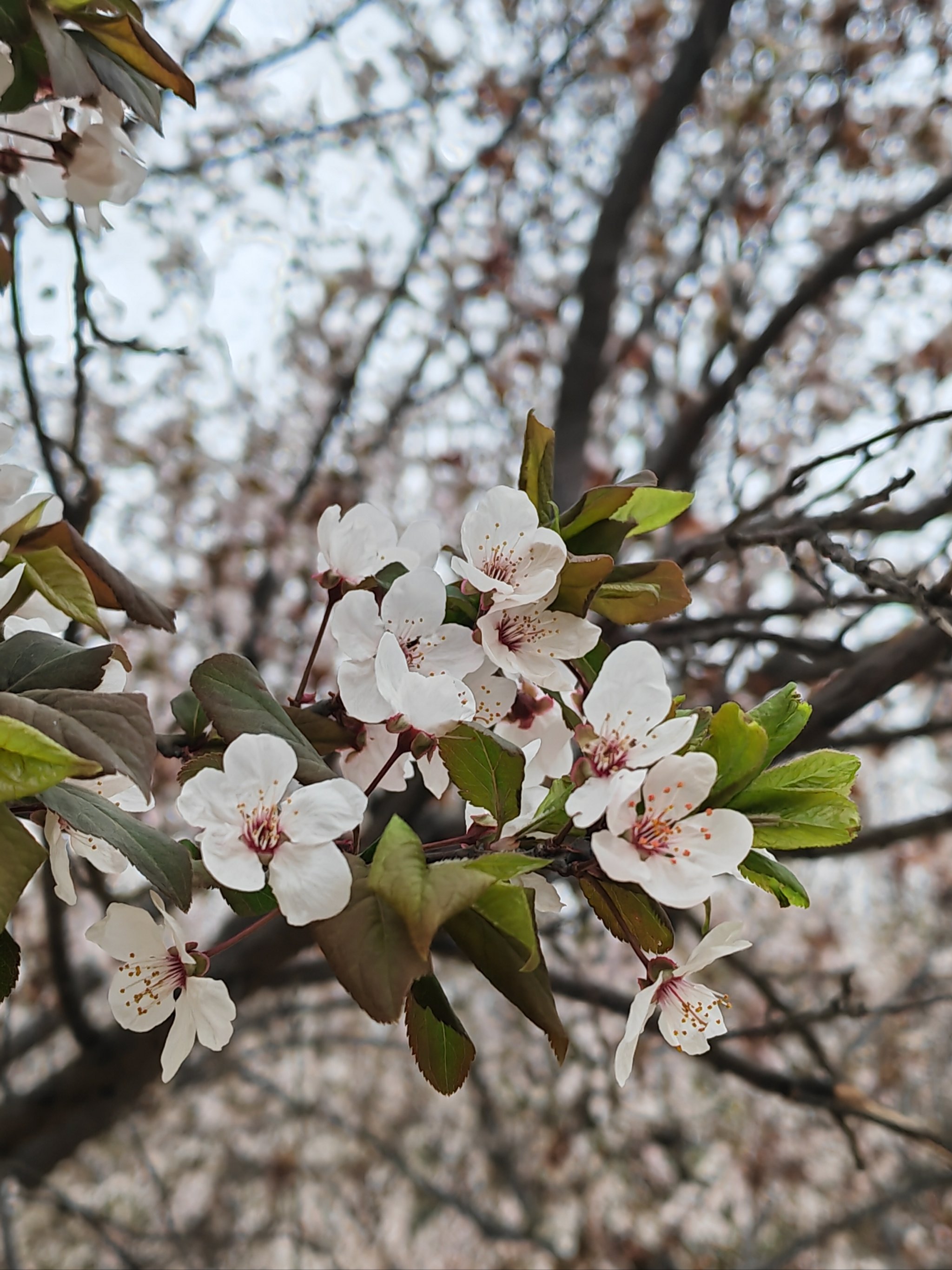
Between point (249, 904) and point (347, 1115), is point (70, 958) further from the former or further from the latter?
point (347, 1115)

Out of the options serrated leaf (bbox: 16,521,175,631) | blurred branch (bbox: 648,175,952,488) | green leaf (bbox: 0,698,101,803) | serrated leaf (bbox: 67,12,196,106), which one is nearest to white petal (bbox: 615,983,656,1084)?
green leaf (bbox: 0,698,101,803)

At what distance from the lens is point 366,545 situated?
62 centimetres

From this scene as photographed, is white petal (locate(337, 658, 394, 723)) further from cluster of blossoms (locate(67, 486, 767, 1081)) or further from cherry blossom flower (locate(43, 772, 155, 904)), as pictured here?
cherry blossom flower (locate(43, 772, 155, 904))

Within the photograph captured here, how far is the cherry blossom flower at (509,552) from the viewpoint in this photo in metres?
0.53

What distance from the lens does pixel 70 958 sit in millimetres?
1789

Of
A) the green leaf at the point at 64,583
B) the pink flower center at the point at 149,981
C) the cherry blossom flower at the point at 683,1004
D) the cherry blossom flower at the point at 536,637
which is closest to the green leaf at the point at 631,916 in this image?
the cherry blossom flower at the point at 683,1004

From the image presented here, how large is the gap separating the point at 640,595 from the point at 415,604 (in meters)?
0.15

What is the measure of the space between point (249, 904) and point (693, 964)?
0.82 feet

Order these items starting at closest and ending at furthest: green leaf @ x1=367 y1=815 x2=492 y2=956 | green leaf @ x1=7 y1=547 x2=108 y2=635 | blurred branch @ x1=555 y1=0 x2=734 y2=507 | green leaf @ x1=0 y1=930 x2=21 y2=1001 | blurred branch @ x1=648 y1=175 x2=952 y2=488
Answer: green leaf @ x1=367 y1=815 x2=492 y2=956 → green leaf @ x1=0 y1=930 x2=21 y2=1001 → green leaf @ x1=7 y1=547 x2=108 y2=635 → blurred branch @ x1=648 y1=175 x2=952 y2=488 → blurred branch @ x1=555 y1=0 x2=734 y2=507

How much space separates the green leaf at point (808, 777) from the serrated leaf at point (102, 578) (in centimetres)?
44

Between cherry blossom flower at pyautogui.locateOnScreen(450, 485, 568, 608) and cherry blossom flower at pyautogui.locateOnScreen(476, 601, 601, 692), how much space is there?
2 cm

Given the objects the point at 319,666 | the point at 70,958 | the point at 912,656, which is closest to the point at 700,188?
the point at 319,666

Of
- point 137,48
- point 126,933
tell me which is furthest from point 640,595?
point 137,48

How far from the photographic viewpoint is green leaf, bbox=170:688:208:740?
604 millimetres
